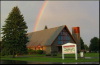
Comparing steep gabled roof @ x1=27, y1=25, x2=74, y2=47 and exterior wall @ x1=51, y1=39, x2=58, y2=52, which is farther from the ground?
steep gabled roof @ x1=27, y1=25, x2=74, y2=47

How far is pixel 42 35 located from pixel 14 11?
1000 inches

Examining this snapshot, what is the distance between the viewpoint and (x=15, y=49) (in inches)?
1478

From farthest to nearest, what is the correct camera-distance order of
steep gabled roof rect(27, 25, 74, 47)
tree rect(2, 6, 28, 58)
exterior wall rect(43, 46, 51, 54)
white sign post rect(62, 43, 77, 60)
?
steep gabled roof rect(27, 25, 74, 47), exterior wall rect(43, 46, 51, 54), tree rect(2, 6, 28, 58), white sign post rect(62, 43, 77, 60)

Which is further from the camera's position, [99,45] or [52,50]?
[99,45]

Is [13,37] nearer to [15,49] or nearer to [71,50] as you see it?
[15,49]

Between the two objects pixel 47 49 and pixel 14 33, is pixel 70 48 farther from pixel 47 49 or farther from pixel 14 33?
pixel 47 49

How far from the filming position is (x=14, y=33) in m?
38.7

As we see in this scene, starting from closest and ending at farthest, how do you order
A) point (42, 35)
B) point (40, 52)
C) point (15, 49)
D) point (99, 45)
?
1. point (15, 49)
2. point (40, 52)
3. point (42, 35)
4. point (99, 45)

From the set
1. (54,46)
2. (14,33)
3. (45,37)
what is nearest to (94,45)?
(45,37)

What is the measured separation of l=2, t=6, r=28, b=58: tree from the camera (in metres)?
37.8

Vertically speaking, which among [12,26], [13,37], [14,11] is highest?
[14,11]

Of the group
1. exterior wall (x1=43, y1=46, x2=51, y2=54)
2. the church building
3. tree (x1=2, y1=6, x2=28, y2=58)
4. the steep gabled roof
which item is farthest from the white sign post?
exterior wall (x1=43, y1=46, x2=51, y2=54)

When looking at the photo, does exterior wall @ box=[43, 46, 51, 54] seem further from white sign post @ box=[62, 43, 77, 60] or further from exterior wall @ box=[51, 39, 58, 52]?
white sign post @ box=[62, 43, 77, 60]

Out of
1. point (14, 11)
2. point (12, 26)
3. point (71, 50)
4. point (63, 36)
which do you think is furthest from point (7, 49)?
point (63, 36)
